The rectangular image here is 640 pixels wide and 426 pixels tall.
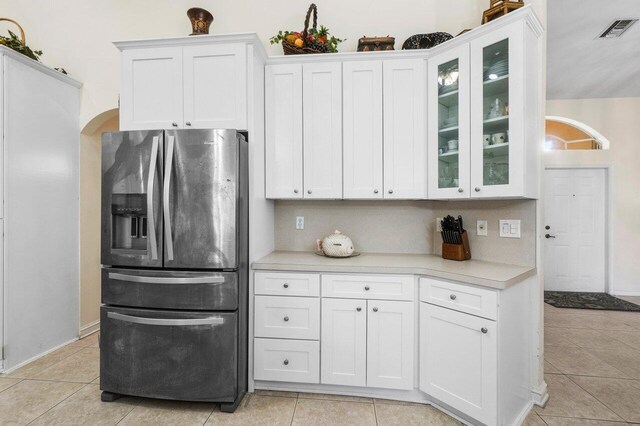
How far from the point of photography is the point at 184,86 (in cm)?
219

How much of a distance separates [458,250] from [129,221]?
7.40 ft

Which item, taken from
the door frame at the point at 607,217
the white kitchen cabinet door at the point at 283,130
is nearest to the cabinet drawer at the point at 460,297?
the white kitchen cabinet door at the point at 283,130

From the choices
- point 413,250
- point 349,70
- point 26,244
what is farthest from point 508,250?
point 26,244

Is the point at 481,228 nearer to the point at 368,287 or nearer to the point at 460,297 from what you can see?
the point at 460,297

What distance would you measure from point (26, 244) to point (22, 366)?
0.97 metres

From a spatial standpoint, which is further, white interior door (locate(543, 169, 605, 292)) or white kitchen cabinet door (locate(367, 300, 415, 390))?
white interior door (locate(543, 169, 605, 292))

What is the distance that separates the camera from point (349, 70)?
7.72ft

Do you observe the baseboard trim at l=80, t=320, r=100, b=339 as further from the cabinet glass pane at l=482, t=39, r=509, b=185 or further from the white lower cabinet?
the cabinet glass pane at l=482, t=39, r=509, b=185

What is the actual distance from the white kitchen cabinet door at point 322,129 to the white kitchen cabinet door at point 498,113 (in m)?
0.93

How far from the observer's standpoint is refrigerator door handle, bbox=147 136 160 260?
1877 millimetres

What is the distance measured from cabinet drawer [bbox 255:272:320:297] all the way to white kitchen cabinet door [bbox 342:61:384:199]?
2.41 feet

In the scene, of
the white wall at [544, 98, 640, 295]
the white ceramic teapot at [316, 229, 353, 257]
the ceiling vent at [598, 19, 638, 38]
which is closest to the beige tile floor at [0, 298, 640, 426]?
the white ceramic teapot at [316, 229, 353, 257]

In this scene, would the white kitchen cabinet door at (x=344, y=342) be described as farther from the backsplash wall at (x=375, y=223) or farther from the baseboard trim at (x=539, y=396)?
the baseboard trim at (x=539, y=396)

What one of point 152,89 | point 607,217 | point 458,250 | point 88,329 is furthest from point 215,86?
point 607,217
